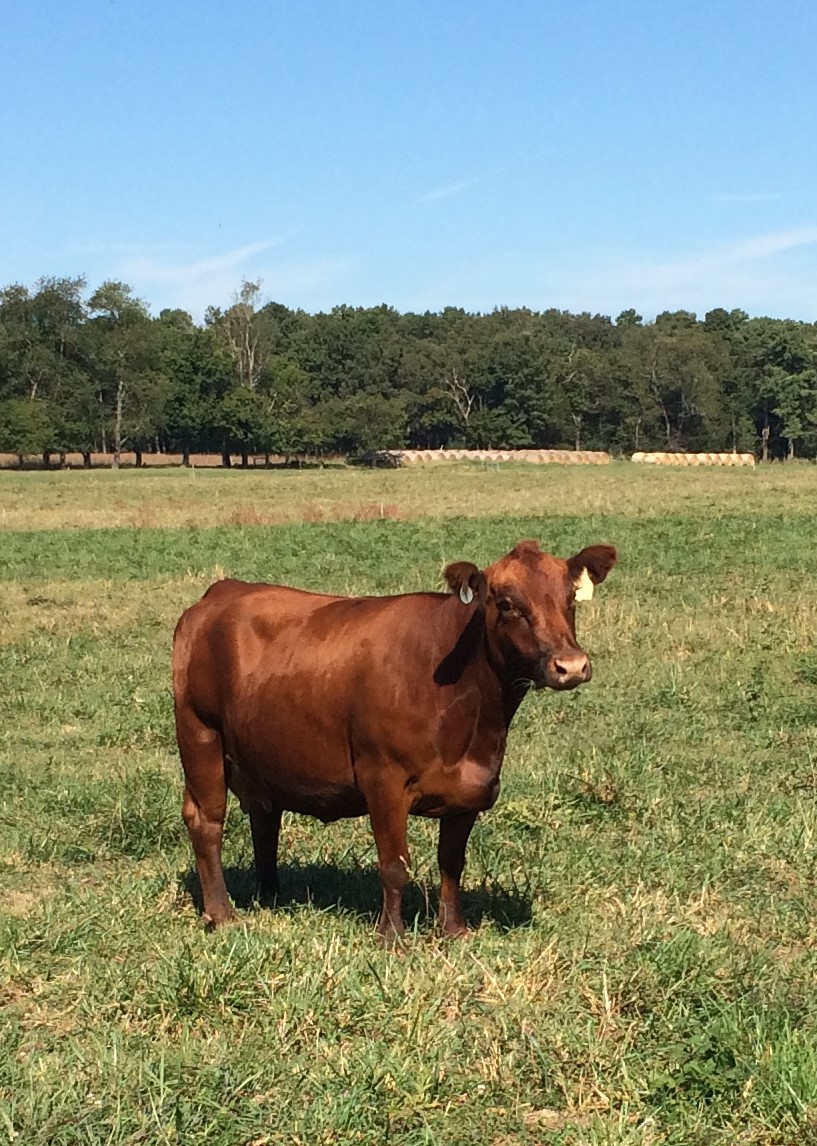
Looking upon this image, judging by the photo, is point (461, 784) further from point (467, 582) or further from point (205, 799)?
point (205, 799)

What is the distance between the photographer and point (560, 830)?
26.3 feet

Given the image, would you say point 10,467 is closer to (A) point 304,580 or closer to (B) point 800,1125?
(A) point 304,580

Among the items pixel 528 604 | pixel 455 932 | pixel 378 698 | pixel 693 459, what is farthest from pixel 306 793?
pixel 693 459

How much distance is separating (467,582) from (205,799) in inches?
82.3

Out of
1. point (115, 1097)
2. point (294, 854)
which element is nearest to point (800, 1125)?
point (115, 1097)

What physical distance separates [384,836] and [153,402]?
101m

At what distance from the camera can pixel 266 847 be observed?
6926 millimetres

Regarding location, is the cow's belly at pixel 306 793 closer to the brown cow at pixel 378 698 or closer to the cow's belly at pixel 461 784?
the brown cow at pixel 378 698

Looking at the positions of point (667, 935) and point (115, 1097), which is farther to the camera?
point (667, 935)

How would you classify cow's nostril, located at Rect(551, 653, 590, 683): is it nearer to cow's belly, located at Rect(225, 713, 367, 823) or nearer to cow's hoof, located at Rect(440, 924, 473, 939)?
cow's belly, located at Rect(225, 713, 367, 823)

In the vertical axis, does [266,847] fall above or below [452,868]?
below

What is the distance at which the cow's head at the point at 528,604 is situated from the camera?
553 centimetres

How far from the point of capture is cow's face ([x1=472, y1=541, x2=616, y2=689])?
5492 mm

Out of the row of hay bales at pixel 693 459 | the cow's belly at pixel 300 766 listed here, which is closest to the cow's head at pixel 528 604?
the cow's belly at pixel 300 766
